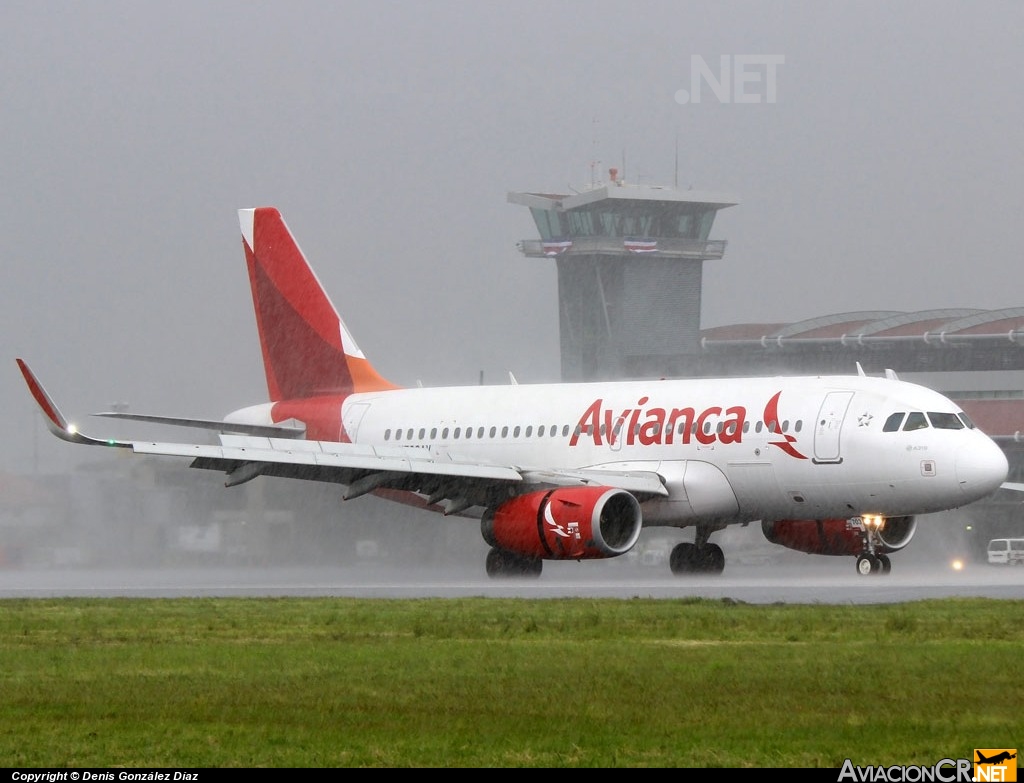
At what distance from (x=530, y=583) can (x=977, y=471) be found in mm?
8050

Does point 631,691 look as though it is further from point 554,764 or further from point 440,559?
point 440,559

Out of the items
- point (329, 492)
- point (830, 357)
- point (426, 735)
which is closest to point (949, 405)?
point (329, 492)

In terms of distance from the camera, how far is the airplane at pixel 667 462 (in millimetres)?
28906

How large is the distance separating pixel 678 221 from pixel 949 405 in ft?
271

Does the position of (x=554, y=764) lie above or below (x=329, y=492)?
above

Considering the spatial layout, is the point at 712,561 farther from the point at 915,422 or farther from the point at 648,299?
the point at 648,299

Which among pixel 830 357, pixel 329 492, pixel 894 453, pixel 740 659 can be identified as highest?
pixel 740 659

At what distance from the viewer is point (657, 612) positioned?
62.8 feet

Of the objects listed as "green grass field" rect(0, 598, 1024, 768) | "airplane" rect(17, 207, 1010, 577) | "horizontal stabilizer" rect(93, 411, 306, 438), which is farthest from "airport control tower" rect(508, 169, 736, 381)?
"green grass field" rect(0, 598, 1024, 768)

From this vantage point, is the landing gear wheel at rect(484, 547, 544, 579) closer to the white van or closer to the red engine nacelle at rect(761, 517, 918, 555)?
the red engine nacelle at rect(761, 517, 918, 555)

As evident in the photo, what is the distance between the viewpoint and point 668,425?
104 ft

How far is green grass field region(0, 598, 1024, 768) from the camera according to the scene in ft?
31.8

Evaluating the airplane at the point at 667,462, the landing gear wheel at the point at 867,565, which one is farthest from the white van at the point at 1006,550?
the landing gear wheel at the point at 867,565

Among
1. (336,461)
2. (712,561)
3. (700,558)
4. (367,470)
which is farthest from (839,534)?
(336,461)
